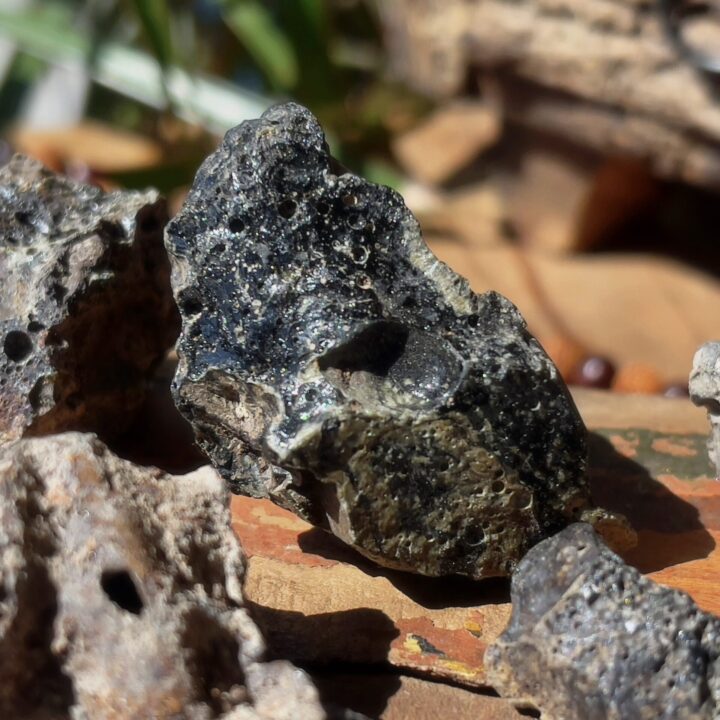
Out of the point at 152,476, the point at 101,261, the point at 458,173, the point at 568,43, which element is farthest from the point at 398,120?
the point at 152,476

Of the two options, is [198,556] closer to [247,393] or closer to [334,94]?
[247,393]

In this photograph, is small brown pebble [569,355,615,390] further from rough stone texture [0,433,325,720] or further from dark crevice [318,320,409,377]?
rough stone texture [0,433,325,720]

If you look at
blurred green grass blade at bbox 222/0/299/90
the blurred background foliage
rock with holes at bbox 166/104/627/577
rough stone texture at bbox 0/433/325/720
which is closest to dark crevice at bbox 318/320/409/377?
rock with holes at bbox 166/104/627/577

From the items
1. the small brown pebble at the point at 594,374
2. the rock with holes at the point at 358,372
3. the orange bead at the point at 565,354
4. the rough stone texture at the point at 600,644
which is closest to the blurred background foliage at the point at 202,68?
the orange bead at the point at 565,354

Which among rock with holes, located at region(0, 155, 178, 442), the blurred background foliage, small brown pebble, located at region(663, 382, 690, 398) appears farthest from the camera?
the blurred background foliage

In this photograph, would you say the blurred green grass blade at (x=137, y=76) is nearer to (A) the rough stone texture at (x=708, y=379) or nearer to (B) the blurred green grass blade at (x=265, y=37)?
(B) the blurred green grass blade at (x=265, y=37)

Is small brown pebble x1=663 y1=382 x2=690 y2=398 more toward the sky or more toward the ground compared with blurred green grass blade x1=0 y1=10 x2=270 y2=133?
more toward the ground

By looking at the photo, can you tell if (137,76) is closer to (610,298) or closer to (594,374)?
(610,298)
